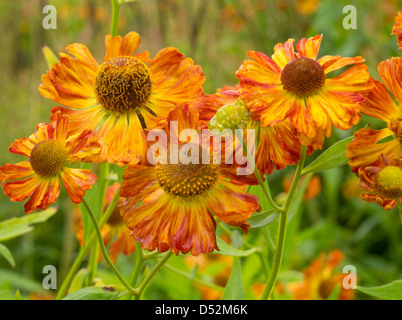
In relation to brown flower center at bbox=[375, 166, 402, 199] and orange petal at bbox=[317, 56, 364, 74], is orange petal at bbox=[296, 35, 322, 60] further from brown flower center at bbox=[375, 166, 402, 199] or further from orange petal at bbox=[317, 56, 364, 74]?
brown flower center at bbox=[375, 166, 402, 199]

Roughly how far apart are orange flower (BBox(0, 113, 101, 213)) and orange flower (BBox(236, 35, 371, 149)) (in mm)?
179

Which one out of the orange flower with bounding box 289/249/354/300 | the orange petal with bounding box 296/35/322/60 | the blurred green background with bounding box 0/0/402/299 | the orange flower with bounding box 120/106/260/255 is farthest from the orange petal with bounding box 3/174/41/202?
the orange flower with bounding box 289/249/354/300

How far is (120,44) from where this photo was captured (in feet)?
1.99

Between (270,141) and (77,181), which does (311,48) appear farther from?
(77,181)

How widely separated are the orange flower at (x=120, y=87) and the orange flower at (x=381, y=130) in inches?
7.0

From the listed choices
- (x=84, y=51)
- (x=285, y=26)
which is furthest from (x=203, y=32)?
(x=84, y=51)

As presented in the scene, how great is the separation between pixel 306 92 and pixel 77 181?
267 mm

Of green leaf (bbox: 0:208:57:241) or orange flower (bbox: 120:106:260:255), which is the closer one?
orange flower (bbox: 120:106:260:255)

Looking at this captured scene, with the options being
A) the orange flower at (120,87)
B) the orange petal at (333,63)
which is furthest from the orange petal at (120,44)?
the orange petal at (333,63)

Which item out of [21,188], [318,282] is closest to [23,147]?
[21,188]

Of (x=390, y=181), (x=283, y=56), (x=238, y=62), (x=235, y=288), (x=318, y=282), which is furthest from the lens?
(x=238, y=62)

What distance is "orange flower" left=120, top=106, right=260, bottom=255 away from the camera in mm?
493

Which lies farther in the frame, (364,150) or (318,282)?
(318,282)
